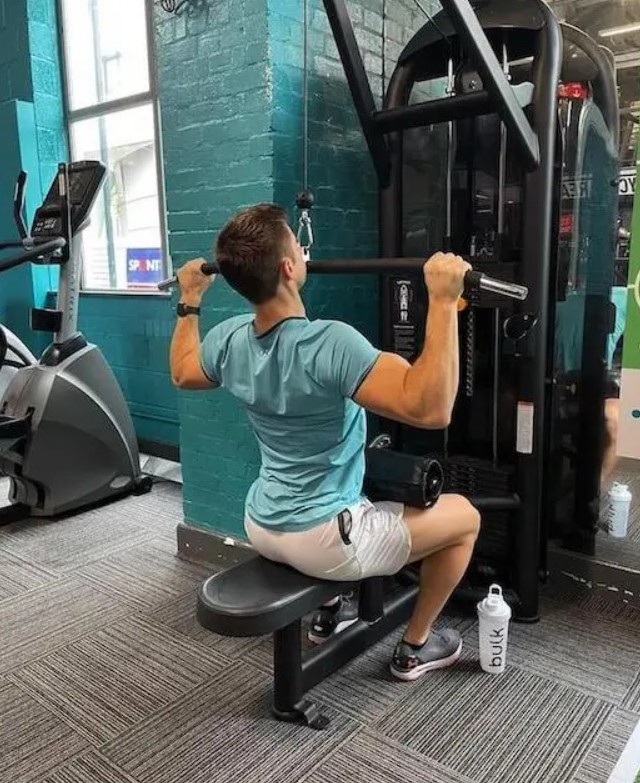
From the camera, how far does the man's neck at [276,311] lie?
5.99 feet

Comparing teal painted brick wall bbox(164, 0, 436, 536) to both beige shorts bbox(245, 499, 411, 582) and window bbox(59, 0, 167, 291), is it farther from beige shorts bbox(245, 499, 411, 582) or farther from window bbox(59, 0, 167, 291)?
window bbox(59, 0, 167, 291)

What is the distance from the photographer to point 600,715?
2072 millimetres

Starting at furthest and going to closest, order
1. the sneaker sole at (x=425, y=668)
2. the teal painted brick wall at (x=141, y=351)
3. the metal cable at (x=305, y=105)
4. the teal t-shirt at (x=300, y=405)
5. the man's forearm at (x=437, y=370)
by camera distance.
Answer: the teal painted brick wall at (x=141, y=351) → the metal cable at (x=305, y=105) → the sneaker sole at (x=425, y=668) → the teal t-shirt at (x=300, y=405) → the man's forearm at (x=437, y=370)

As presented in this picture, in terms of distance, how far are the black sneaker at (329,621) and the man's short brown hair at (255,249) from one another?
1.29 metres

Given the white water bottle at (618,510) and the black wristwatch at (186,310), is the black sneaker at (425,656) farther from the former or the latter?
the black wristwatch at (186,310)

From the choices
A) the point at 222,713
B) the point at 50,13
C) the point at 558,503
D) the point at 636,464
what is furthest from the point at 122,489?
the point at 50,13

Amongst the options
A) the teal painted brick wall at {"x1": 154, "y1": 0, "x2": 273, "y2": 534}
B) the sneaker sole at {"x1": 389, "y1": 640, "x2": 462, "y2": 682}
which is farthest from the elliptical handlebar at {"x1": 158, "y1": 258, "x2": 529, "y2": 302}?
the sneaker sole at {"x1": 389, "y1": 640, "x2": 462, "y2": 682}

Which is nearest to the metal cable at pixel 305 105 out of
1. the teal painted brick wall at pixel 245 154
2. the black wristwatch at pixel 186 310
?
the teal painted brick wall at pixel 245 154

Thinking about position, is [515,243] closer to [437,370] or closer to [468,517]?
[468,517]

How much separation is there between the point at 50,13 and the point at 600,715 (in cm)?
527

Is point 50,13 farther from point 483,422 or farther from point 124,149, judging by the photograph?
point 483,422

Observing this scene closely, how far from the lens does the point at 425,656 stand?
230 centimetres

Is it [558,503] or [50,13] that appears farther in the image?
[50,13]

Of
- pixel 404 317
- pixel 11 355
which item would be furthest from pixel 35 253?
pixel 404 317
